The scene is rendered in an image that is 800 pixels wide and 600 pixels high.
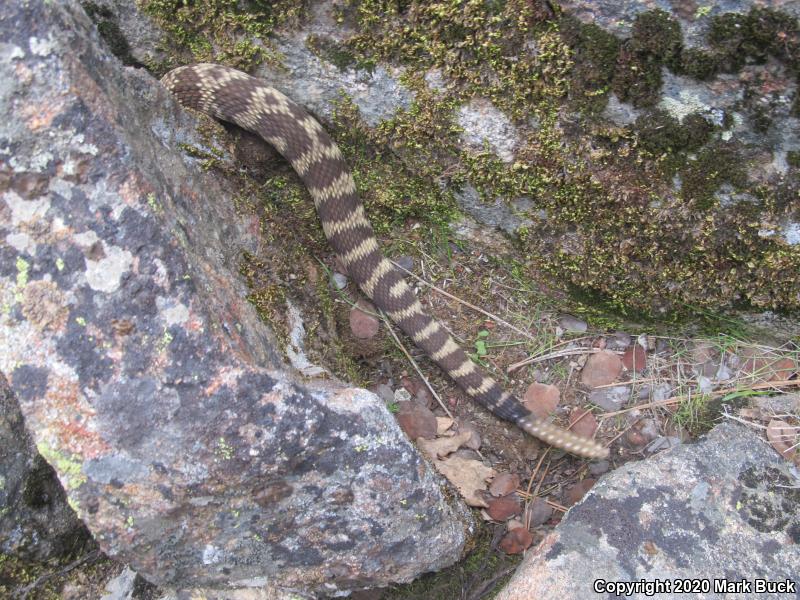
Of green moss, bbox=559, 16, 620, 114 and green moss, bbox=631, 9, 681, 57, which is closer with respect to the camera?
green moss, bbox=631, 9, 681, 57

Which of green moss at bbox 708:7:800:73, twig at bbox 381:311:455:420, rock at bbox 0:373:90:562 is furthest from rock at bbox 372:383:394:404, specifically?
green moss at bbox 708:7:800:73

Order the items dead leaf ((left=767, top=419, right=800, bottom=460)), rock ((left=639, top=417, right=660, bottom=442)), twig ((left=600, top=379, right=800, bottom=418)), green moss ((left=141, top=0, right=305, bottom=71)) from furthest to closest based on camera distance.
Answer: rock ((left=639, top=417, right=660, bottom=442)) < twig ((left=600, top=379, right=800, bottom=418)) < green moss ((left=141, top=0, right=305, bottom=71)) < dead leaf ((left=767, top=419, right=800, bottom=460))

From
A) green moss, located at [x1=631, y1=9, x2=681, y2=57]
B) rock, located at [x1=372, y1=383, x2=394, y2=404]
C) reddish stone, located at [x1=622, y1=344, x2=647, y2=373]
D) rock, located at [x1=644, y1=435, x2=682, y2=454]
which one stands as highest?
green moss, located at [x1=631, y1=9, x2=681, y2=57]

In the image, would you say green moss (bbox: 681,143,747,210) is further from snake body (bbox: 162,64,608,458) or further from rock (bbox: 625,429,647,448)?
snake body (bbox: 162,64,608,458)

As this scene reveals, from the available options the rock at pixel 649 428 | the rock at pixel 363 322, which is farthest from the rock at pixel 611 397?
the rock at pixel 363 322

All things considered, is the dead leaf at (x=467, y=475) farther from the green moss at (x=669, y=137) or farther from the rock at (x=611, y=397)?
the green moss at (x=669, y=137)

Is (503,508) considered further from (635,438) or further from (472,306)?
(472,306)

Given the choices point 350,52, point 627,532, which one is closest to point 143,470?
point 627,532
